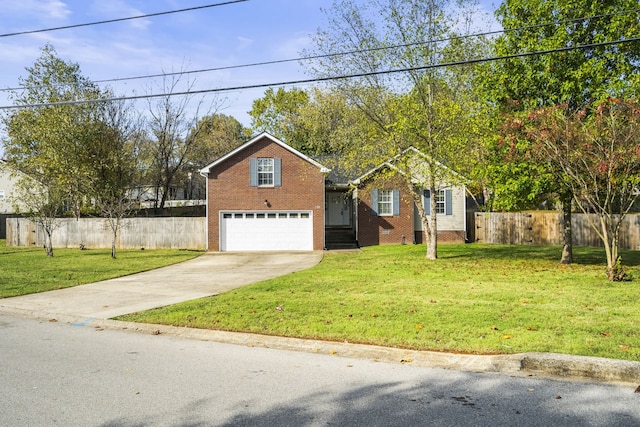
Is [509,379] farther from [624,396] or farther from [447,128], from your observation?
[447,128]

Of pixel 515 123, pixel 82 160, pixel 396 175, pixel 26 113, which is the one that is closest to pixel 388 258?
pixel 396 175

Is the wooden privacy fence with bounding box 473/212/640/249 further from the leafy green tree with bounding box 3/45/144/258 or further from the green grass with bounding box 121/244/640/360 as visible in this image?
the leafy green tree with bounding box 3/45/144/258

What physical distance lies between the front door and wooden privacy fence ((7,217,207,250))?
7760 millimetres

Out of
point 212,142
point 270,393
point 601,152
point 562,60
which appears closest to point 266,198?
point 562,60

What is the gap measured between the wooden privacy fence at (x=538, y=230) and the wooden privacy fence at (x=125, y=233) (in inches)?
615

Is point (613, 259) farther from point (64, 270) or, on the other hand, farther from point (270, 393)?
point (64, 270)

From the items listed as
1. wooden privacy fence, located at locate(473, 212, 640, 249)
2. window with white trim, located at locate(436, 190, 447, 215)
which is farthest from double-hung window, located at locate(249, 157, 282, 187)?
wooden privacy fence, located at locate(473, 212, 640, 249)

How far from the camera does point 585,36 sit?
17.4 m

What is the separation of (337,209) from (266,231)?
6.44 metres

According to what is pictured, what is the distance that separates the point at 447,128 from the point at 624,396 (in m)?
15.9

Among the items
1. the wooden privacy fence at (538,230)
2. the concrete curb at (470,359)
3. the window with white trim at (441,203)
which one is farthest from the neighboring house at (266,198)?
the concrete curb at (470,359)

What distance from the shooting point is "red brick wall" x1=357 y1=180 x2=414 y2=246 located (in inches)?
1166

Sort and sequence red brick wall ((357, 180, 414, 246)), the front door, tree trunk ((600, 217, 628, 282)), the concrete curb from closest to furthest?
the concrete curb, tree trunk ((600, 217, 628, 282)), red brick wall ((357, 180, 414, 246)), the front door

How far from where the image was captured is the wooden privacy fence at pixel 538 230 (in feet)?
86.8
